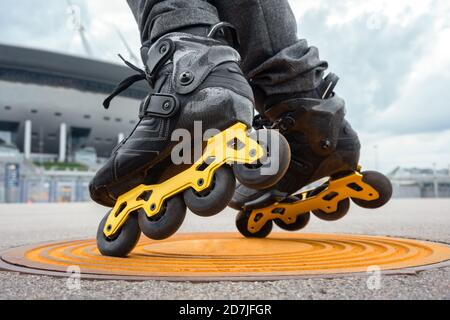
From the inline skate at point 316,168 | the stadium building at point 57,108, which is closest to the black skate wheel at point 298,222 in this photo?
the inline skate at point 316,168

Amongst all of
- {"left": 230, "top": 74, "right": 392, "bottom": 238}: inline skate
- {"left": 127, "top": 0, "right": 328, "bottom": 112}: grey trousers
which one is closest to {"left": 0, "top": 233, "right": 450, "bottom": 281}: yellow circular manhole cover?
{"left": 230, "top": 74, "right": 392, "bottom": 238}: inline skate

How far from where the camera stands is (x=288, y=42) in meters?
1.15

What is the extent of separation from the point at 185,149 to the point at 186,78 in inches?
5.2

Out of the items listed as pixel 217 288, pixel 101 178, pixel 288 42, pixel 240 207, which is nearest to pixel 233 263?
pixel 217 288

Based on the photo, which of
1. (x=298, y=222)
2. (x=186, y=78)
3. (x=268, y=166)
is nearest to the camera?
(x=268, y=166)

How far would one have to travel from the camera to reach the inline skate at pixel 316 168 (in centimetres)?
118

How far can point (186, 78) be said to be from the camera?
0.84 metres

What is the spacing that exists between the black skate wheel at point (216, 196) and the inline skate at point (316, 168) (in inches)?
19.3

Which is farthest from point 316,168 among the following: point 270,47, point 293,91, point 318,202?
point 270,47

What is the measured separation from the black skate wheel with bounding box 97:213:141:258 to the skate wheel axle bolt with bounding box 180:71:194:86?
0.27m

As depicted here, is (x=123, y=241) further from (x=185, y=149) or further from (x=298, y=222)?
(x=298, y=222)

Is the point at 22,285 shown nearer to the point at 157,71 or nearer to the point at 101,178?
the point at 101,178

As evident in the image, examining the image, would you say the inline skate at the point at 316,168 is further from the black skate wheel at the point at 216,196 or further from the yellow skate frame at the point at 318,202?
the black skate wheel at the point at 216,196

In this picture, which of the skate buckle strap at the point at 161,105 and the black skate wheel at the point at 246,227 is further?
the black skate wheel at the point at 246,227
